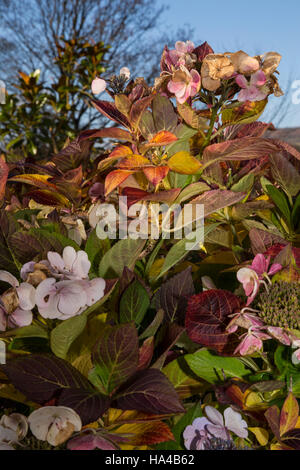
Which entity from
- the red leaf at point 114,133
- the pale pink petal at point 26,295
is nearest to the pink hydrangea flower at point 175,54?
the red leaf at point 114,133

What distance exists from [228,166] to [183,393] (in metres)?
0.32

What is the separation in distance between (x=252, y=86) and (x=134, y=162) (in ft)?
0.49

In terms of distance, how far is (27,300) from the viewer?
0.38m

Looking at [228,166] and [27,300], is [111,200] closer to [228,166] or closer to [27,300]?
[228,166]

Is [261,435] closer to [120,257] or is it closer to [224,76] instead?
[120,257]

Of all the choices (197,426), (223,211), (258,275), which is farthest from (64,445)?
(223,211)

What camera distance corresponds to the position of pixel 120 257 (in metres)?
0.46

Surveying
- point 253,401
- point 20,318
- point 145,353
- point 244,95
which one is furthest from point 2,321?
point 244,95

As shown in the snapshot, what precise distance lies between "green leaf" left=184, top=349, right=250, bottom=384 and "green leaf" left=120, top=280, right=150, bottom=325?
0.06 metres

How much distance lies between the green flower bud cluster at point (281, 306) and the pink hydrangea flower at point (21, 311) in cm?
19

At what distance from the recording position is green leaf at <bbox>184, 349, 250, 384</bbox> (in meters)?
0.40

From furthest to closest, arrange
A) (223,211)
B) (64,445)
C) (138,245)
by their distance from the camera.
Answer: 1. (223,211)
2. (138,245)
3. (64,445)

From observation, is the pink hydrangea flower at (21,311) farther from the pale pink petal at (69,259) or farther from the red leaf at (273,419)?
the red leaf at (273,419)

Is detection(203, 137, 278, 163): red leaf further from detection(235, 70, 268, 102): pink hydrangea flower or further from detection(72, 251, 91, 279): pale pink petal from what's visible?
detection(72, 251, 91, 279): pale pink petal
